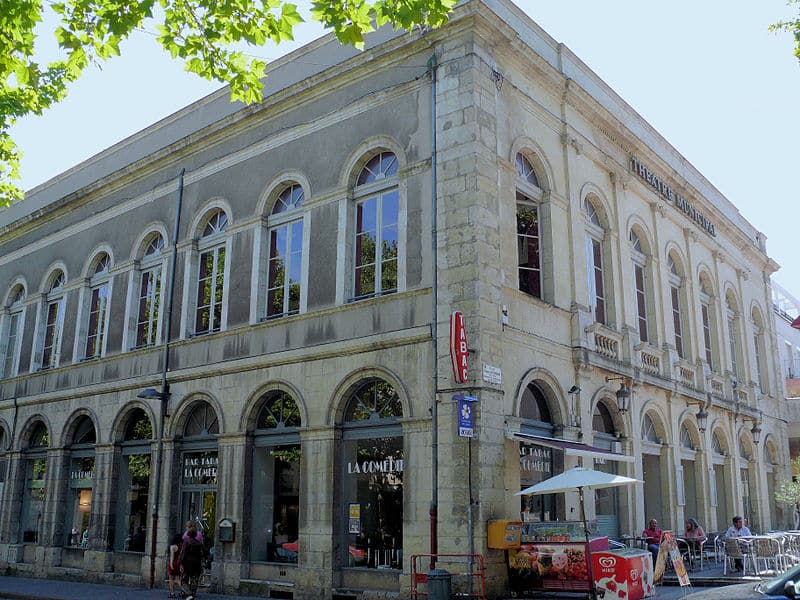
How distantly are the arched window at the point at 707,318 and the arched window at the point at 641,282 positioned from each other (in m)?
4.06

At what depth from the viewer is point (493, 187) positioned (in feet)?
49.6

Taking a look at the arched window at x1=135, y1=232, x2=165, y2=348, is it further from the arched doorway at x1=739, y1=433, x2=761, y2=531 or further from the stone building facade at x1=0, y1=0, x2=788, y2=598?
the arched doorway at x1=739, y1=433, x2=761, y2=531

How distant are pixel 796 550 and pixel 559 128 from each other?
36.9 ft

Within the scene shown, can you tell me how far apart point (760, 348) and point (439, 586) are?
20721 mm

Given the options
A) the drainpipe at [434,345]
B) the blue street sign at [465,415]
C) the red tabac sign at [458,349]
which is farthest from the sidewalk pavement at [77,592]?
the red tabac sign at [458,349]

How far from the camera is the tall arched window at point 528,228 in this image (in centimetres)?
1644

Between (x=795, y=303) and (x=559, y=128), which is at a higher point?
(x=795, y=303)

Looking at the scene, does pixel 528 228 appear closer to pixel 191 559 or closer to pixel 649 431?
pixel 649 431

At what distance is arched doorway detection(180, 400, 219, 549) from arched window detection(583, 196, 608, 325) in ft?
28.7

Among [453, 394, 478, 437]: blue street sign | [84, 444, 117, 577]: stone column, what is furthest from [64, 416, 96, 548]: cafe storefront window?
[453, 394, 478, 437]: blue street sign

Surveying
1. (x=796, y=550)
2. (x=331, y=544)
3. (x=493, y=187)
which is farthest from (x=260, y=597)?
(x=796, y=550)

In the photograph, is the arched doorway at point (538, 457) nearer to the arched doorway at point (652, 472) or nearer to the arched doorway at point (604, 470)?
the arched doorway at point (604, 470)

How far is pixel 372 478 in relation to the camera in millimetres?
15359

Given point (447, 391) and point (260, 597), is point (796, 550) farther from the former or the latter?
point (260, 597)
